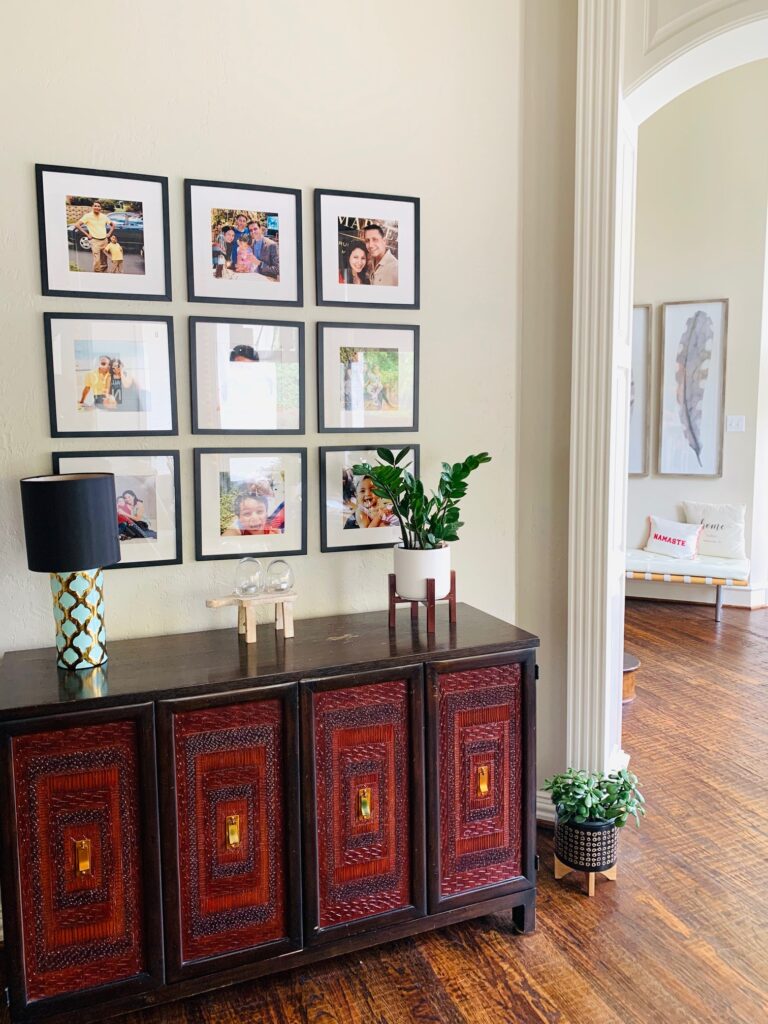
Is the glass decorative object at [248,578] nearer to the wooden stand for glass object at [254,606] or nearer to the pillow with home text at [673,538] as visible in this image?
the wooden stand for glass object at [254,606]

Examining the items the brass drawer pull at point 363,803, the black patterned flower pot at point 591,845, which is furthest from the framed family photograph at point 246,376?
the black patterned flower pot at point 591,845

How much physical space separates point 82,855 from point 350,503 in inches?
52.5

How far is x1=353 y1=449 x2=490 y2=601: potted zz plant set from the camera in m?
2.53

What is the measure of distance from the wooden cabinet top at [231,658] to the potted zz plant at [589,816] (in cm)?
60

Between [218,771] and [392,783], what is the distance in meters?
0.51

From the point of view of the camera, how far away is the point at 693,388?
641 cm

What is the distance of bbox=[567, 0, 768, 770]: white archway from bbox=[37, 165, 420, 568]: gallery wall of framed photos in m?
0.60

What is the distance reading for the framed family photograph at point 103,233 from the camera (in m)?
2.34

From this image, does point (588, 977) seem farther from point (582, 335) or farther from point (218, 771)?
point (582, 335)

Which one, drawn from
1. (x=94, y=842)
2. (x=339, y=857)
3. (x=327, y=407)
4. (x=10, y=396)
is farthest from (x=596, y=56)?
(x=94, y=842)

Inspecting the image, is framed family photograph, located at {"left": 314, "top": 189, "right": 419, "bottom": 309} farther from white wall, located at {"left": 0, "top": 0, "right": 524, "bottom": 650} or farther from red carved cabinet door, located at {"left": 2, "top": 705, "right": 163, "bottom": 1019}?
red carved cabinet door, located at {"left": 2, "top": 705, "right": 163, "bottom": 1019}

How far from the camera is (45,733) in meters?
1.95

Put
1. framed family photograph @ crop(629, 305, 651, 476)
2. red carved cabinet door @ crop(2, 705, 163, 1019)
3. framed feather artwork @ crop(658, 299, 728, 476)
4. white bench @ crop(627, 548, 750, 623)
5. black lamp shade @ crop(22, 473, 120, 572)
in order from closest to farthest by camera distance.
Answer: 1. red carved cabinet door @ crop(2, 705, 163, 1019)
2. black lamp shade @ crop(22, 473, 120, 572)
3. white bench @ crop(627, 548, 750, 623)
4. framed feather artwork @ crop(658, 299, 728, 476)
5. framed family photograph @ crop(629, 305, 651, 476)

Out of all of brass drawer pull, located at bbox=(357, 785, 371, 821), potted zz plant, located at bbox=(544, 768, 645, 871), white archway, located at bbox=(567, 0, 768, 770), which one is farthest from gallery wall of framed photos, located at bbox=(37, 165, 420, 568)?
potted zz plant, located at bbox=(544, 768, 645, 871)
